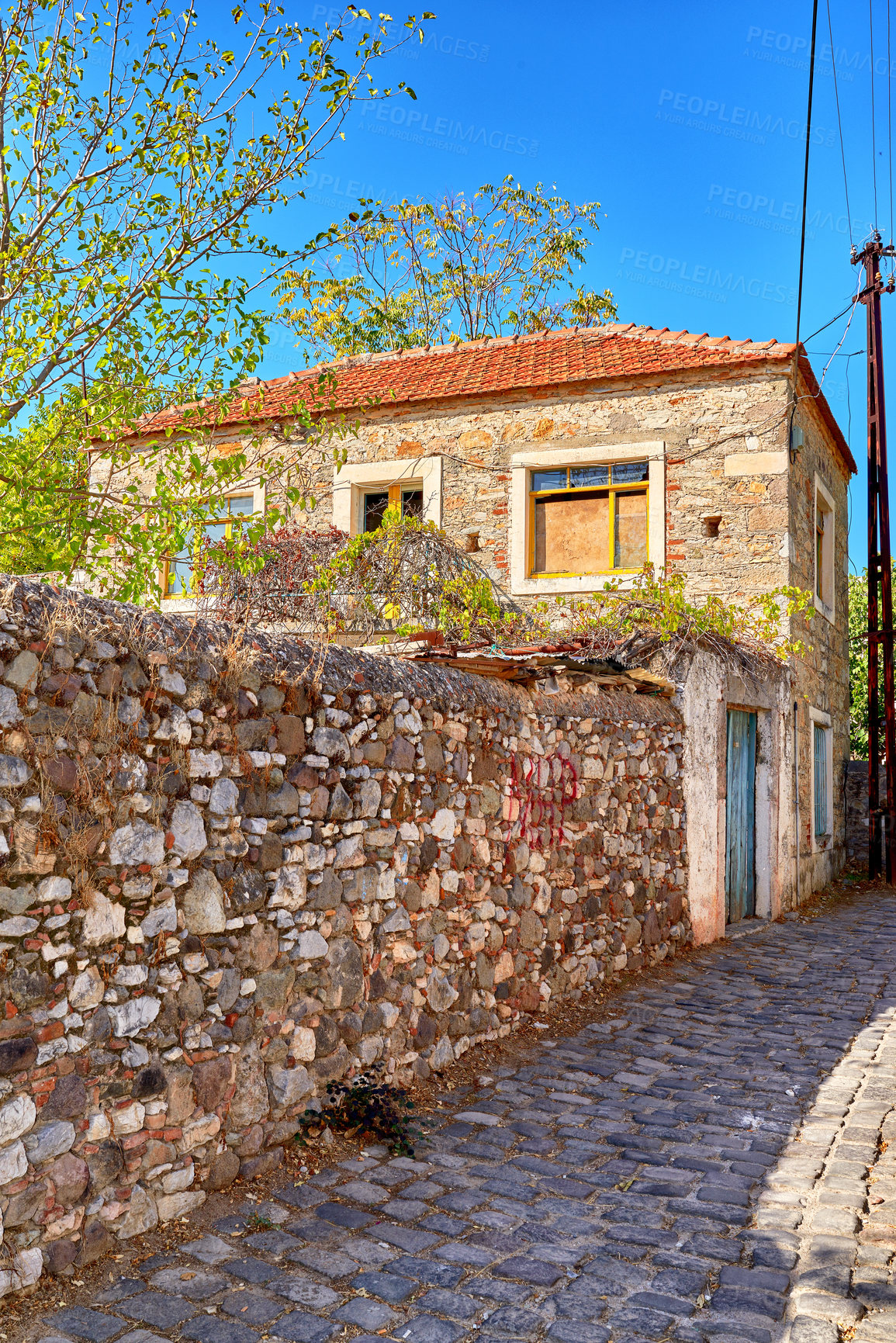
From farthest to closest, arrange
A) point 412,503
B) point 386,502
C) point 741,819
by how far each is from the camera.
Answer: point 386,502 → point 412,503 → point 741,819

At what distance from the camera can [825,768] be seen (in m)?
13.8

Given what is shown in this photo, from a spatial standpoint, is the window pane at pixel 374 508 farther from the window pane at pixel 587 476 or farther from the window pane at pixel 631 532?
the window pane at pixel 631 532

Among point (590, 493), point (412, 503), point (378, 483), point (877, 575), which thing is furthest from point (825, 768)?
point (378, 483)

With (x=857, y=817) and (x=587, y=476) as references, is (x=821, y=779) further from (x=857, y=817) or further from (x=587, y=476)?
(x=587, y=476)

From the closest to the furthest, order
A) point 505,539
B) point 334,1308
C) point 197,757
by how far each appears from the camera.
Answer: point 334,1308 → point 197,757 → point 505,539

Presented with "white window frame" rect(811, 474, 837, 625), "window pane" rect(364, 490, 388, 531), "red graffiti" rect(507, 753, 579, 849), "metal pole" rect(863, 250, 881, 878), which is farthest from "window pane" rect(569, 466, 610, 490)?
"red graffiti" rect(507, 753, 579, 849)

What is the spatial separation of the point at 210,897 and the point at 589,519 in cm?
875

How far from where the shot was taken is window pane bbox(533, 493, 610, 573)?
1138cm

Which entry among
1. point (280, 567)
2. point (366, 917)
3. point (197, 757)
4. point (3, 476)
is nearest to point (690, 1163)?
point (366, 917)

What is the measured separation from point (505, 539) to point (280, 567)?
2.69 meters

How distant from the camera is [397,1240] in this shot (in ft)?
10.7

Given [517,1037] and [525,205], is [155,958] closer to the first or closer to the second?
[517,1037]

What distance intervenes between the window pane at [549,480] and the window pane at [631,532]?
732 mm

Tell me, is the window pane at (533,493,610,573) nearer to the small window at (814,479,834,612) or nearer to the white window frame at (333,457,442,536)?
the white window frame at (333,457,442,536)
